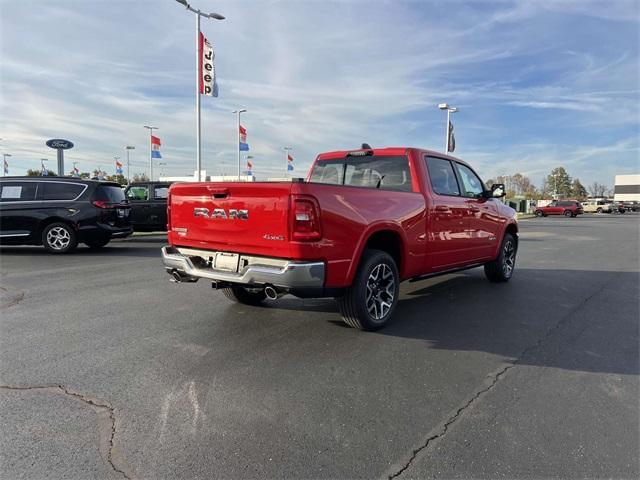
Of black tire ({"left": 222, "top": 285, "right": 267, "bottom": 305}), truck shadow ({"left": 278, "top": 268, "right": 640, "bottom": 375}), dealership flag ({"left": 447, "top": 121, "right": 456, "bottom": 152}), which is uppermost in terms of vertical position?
dealership flag ({"left": 447, "top": 121, "right": 456, "bottom": 152})

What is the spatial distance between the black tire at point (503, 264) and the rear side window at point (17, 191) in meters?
9.95

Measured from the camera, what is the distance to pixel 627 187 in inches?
4281

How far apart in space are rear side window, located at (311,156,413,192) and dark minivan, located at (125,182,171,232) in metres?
9.59

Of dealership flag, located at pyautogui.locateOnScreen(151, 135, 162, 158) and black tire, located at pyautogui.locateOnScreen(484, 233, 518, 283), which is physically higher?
dealership flag, located at pyautogui.locateOnScreen(151, 135, 162, 158)

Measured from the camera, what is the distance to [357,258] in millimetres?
4223

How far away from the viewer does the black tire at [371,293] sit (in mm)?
4344

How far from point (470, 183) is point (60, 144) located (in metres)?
20.0

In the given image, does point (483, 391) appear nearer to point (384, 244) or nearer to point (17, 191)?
point (384, 244)

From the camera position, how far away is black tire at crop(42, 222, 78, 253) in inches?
400

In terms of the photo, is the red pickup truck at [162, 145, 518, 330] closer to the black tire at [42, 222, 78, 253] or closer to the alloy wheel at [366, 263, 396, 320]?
the alloy wheel at [366, 263, 396, 320]

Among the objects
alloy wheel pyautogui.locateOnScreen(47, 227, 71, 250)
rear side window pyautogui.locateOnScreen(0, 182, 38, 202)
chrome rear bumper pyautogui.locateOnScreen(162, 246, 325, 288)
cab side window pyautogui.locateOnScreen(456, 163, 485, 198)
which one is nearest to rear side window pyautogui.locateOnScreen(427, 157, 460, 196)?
cab side window pyautogui.locateOnScreen(456, 163, 485, 198)

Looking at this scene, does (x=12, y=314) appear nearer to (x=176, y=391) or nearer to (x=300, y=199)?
(x=176, y=391)

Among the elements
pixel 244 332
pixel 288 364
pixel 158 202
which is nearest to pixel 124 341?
pixel 244 332

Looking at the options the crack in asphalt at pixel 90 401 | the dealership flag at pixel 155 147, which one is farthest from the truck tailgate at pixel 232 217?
the dealership flag at pixel 155 147
